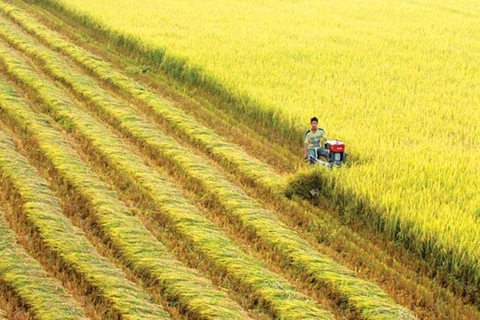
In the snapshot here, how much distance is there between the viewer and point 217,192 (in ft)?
25.0

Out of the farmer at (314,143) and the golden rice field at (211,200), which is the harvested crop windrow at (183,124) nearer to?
the golden rice field at (211,200)

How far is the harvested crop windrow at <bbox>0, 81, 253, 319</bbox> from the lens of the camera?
17.8ft

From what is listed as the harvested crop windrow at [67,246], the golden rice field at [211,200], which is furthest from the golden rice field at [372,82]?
the harvested crop windrow at [67,246]

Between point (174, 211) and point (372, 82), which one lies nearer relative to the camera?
point (174, 211)

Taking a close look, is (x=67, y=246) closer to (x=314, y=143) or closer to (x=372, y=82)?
(x=314, y=143)

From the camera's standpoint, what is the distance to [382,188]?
735 centimetres

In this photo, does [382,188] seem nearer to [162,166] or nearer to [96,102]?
[162,166]

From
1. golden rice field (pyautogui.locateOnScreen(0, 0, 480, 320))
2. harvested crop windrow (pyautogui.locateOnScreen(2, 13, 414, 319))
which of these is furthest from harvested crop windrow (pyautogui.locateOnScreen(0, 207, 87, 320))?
harvested crop windrow (pyautogui.locateOnScreen(2, 13, 414, 319))

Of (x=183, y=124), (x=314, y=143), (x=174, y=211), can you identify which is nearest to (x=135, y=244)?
(x=174, y=211)

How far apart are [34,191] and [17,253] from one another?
137cm

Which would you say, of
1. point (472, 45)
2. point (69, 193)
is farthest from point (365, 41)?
point (69, 193)

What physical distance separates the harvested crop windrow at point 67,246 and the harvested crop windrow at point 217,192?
104cm

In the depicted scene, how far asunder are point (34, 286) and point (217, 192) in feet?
8.61

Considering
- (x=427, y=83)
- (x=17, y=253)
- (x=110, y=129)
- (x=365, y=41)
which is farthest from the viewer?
(x=365, y=41)
